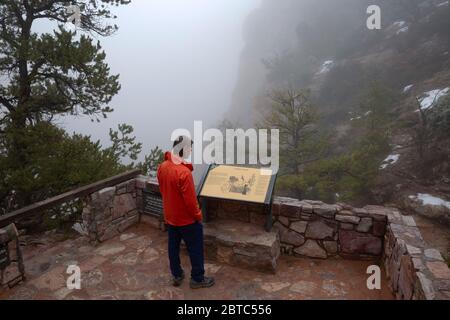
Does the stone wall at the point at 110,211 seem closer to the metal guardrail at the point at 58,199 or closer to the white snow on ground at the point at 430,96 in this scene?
the metal guardrail at the point at 58,199

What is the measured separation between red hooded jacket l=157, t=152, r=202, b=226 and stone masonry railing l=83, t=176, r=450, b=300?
51.7 inches

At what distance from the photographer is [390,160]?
1877 centimetres

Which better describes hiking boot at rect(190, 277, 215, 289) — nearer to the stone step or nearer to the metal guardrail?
the stone step

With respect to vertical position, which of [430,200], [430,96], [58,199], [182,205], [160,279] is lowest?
[430,200]

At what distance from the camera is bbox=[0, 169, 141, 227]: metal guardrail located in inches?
159

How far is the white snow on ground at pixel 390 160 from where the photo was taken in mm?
18353

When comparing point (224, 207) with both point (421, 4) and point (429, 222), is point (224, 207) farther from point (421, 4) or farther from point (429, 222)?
point (421, 4)

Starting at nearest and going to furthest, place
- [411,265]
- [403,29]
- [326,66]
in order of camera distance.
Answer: [411,265] < [403,29] < [326,66]

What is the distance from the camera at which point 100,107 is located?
8719 millimetres

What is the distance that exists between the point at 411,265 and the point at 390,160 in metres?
17.5

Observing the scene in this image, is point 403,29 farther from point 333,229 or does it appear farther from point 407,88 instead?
point 333,229

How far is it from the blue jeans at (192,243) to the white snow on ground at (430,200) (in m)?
13.6

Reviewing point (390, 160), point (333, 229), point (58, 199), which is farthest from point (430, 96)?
point (58, 199)

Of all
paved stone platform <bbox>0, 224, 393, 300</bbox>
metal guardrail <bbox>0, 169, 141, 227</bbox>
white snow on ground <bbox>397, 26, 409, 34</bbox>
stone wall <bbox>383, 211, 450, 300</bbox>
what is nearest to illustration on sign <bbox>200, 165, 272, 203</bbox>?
paved stone platform <bbox>0, 224, 393, 300</bbox>
